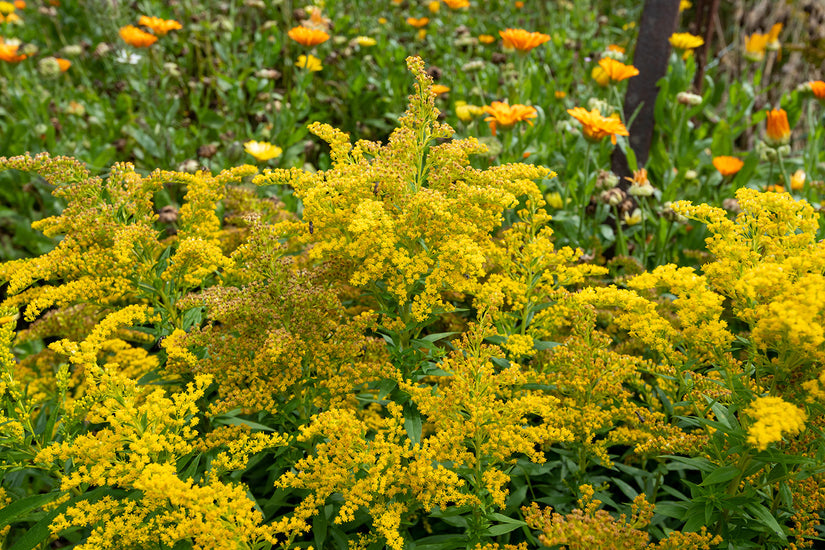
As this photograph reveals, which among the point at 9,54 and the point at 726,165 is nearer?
the point at 726,165

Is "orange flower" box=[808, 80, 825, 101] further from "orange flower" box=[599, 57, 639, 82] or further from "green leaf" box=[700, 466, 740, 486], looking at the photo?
"green leaf" box=[700, 466, 740, 486]

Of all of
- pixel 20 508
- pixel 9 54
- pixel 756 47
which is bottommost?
pixel 20 508

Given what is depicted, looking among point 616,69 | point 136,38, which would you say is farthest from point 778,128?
point 136,38

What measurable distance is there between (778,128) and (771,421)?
214 cm

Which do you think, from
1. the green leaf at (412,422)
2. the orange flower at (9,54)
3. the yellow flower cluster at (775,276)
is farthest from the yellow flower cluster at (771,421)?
the orange flower at (9,54)

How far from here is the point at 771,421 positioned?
117 centimetres

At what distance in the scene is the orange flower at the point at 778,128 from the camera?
2.79m

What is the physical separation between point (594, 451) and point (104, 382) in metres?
1.26

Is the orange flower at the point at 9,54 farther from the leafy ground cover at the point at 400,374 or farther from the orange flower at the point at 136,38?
the leafy ground cover at the point at 400,374

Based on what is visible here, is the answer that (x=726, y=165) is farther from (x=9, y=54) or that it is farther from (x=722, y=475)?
(x=9, y=54)

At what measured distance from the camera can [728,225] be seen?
1516mm

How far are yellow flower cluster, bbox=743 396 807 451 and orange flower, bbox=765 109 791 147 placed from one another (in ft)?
6.70

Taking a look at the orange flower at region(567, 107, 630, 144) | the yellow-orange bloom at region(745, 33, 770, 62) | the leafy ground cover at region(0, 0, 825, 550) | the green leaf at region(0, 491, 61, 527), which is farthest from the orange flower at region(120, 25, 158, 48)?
the yellow-orange bloom at region(745, 33, 770, 62)

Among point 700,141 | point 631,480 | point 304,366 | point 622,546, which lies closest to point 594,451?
point 622,546
